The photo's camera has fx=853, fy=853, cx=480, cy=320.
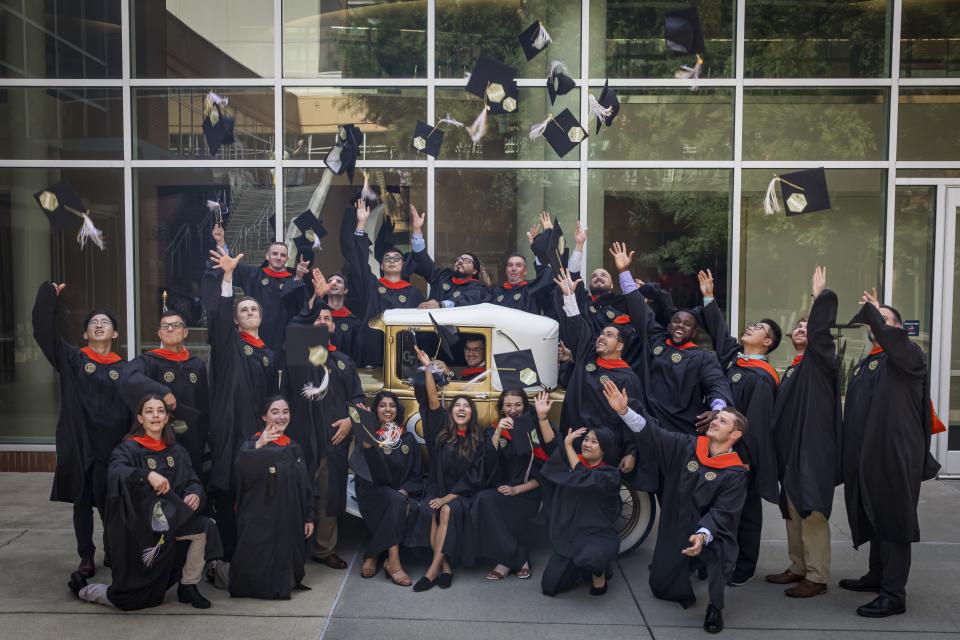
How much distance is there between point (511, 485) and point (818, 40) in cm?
606

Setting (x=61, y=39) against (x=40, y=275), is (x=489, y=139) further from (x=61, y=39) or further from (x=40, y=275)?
(x=40, y=275)

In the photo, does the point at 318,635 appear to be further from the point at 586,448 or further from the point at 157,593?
the point at 586,448

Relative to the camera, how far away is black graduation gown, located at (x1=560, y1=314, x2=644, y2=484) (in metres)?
6.00

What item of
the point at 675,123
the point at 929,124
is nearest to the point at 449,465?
the point at 675,123

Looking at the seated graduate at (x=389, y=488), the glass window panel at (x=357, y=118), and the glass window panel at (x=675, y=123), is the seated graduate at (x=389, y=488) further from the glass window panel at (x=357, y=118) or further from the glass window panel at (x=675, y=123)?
the glass window panel at (x=675, y=123)

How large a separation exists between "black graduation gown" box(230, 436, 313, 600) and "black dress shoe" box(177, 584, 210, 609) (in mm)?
210

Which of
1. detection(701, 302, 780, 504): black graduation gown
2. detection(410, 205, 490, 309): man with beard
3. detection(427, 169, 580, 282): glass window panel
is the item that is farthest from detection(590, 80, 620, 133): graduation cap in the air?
detection(701, 302, 780, 504): black graduation gown

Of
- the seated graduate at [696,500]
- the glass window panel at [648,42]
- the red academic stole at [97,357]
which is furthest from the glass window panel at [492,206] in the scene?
the red academic stole at [97,357]

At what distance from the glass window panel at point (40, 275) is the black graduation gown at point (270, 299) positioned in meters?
2.48

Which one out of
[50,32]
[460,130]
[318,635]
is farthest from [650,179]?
[50,32]

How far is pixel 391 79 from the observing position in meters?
Answer: 9.00

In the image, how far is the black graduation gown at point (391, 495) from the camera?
5.82 metres

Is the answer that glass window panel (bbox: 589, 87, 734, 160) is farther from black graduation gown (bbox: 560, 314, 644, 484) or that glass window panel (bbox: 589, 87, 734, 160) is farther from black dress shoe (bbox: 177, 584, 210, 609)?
black dress shoe (bbox: 177, 584, 210, 609)

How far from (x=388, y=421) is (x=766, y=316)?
482 centimetres
